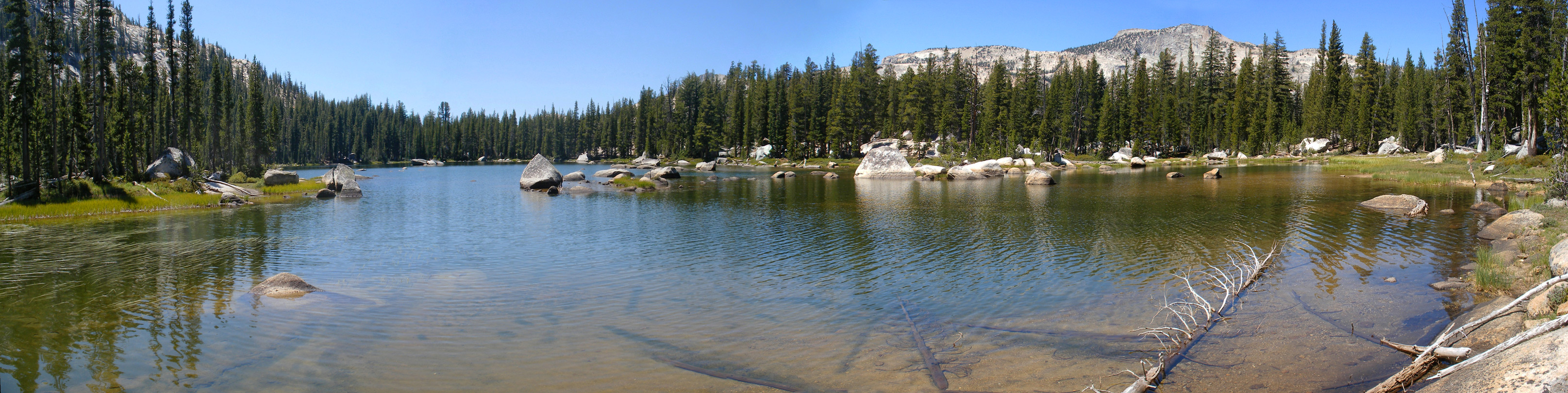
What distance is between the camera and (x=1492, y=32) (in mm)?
51969

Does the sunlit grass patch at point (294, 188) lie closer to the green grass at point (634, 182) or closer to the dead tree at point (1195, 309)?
the green grass at point (634, 182)

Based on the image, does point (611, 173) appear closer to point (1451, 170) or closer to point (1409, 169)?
point (1409, 169)

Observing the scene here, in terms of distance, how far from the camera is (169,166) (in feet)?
152

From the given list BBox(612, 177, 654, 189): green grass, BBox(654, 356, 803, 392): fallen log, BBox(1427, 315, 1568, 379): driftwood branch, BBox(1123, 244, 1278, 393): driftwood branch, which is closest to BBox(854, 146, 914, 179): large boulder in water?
BBox(612, 177, 654, 189): green grass

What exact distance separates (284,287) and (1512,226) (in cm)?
2844

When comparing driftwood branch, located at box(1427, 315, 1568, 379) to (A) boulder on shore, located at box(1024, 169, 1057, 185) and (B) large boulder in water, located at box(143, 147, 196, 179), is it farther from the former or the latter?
(B) large boulder in water, located at box(143, 147, 196, 179)

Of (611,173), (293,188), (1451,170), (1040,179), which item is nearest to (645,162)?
(611,173)

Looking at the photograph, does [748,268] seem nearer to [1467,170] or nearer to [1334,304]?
[1334,304]

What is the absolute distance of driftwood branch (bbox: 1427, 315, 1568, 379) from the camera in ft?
20.5

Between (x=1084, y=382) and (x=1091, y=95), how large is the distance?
338ft

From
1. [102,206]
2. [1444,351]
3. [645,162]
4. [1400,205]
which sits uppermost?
[645,162]

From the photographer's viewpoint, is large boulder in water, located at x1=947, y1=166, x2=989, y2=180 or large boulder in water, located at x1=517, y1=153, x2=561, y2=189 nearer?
large boulder in water, located at x1=517, y1=153, x2=561, y2=189

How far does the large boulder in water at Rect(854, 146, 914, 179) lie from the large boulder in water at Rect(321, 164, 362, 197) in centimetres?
3761

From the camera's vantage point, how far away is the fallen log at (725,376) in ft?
25.5
